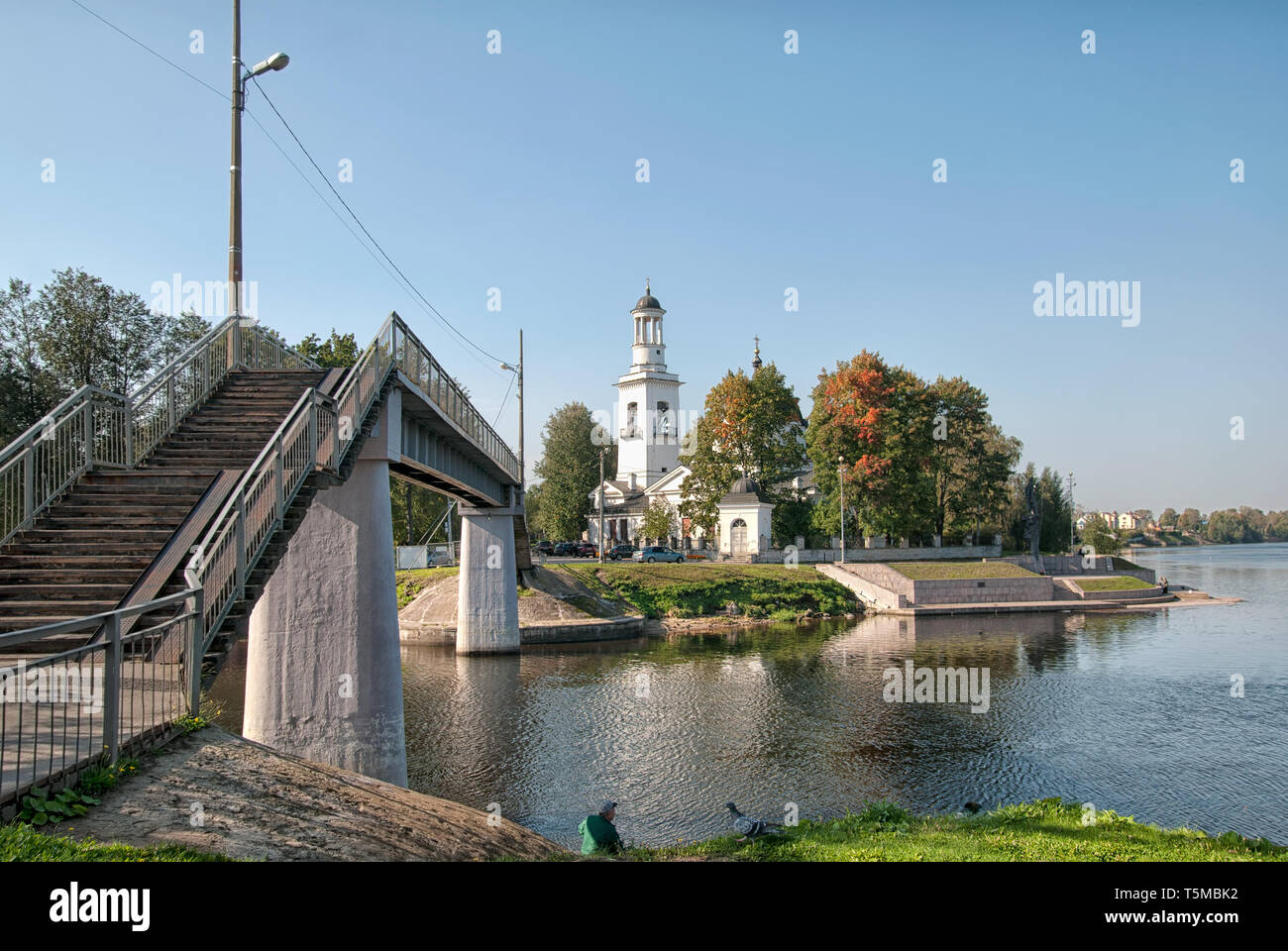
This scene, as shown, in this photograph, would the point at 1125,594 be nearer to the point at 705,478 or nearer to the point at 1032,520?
the point at 1032,520

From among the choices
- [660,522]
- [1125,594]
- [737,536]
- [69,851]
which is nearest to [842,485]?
[737,536]

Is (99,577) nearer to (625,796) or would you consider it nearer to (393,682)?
(393,682)

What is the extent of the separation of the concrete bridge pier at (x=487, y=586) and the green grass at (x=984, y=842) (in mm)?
23117

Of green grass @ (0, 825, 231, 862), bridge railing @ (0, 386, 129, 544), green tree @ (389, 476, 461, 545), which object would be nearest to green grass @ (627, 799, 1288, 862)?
green grass @ (0, 825, 231, 862)

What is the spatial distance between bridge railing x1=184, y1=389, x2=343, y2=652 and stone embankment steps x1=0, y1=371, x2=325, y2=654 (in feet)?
1.55

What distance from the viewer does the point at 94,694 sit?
7395mm

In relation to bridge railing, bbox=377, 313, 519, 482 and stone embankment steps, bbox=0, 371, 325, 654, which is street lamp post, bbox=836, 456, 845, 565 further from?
stone embankment steps, bbox=0, 371, 325, 654

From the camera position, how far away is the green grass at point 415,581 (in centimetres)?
4216

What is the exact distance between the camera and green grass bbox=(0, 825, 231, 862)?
506 cm

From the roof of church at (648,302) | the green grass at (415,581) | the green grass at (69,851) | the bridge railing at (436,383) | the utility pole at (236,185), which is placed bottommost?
the green grass at (415,581)

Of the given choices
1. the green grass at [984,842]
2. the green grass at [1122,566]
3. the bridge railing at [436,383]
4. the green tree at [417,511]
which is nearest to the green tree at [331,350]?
the green tree at [417,511]

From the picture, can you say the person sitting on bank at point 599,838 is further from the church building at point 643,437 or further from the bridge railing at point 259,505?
the church building at point 643,437
